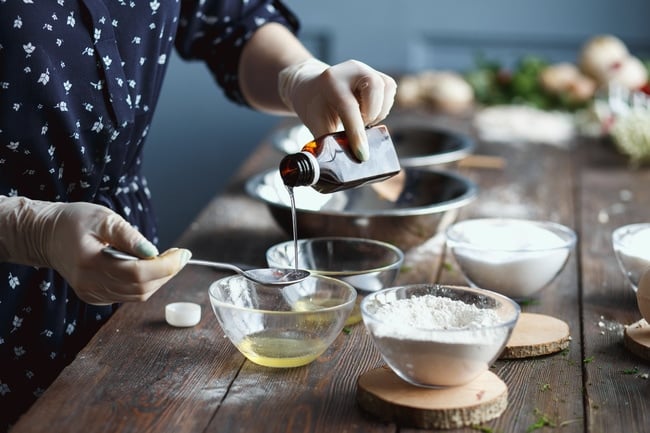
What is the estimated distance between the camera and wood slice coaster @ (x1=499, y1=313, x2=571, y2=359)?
113 cm

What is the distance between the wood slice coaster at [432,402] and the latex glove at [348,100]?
0.36 meters

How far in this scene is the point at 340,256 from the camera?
1.38 meters

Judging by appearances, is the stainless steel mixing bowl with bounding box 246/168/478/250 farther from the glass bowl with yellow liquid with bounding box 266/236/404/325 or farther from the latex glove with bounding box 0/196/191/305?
the latex glove with bounding box 0/196/191/305

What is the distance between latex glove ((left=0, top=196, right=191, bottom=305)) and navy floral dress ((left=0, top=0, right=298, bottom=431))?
9.3 inches

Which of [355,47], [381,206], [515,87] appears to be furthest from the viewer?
[355,47]

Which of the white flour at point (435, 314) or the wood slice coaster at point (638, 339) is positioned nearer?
the white flour at point (435, 314)

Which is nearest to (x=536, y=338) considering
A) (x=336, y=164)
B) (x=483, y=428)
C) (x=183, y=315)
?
(x=483, y=428)

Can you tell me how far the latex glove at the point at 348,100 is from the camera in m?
1.25

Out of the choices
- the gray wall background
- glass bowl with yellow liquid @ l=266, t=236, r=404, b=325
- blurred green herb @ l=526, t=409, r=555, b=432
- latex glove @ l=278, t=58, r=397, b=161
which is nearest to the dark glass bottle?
latex glove @ l=278, t=58, r=397, b=161

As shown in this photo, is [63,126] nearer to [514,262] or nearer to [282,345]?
[282,345]

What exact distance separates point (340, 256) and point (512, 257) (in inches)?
10.0

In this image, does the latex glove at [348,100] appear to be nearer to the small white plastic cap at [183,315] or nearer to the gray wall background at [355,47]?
the small white plastic cap at [183,315]

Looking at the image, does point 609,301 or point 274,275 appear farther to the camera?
point 609,301

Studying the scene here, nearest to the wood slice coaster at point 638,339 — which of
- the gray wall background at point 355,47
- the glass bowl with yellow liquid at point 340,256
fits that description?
the glass bowl with yellow liquid at point 340,256
